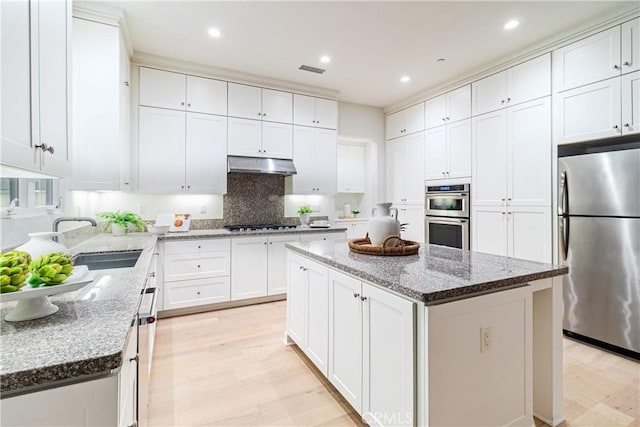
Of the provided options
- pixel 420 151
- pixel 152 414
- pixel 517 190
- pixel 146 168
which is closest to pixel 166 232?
pixel 146 168

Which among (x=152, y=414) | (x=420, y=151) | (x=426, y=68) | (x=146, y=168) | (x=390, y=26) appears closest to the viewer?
(x=152, y=414)

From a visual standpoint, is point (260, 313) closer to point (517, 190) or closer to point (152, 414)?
point (152, 414)

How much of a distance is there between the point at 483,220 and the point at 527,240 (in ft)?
1.75

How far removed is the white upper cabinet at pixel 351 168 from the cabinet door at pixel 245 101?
5.97 ft

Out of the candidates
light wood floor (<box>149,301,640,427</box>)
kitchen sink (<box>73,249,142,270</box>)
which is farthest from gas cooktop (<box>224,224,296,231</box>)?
kitchen sink (<box>73,249,142,270</box>)

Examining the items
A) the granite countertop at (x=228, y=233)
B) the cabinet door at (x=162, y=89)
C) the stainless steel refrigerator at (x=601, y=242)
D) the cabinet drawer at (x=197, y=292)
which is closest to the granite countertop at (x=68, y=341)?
the granite countertop at (x=228, y=233)

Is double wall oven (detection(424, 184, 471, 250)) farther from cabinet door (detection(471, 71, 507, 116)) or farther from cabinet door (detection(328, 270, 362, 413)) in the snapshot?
cabinet door (detection(328, 270, 362, 413))

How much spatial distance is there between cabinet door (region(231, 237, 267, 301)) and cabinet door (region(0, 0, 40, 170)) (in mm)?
2667

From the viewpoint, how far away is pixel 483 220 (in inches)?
144

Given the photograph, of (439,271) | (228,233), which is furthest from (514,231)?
(228,233)

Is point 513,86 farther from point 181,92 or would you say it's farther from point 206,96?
point 181,92

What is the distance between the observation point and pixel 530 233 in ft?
10.5

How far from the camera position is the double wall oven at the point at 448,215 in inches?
153

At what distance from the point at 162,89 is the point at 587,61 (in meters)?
4.28
